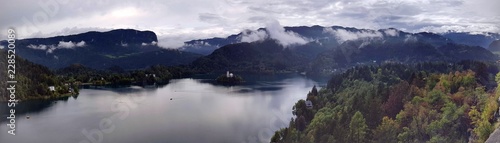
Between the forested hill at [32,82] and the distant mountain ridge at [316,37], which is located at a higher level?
the distant mountain ridge at [316,37]

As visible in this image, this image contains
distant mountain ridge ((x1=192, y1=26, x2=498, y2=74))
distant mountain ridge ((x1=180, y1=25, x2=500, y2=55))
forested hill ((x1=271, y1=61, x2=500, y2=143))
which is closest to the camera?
forested hill ((x1=271, y1=61, x2=500, y2=143))

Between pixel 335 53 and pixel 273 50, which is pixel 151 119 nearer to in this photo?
pixel 335 53

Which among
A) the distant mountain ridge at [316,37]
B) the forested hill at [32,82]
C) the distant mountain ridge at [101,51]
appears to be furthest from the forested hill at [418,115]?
the distant mountain ridge at [101,51]

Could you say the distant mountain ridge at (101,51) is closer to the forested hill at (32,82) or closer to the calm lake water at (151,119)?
the forested hill at (32,82)

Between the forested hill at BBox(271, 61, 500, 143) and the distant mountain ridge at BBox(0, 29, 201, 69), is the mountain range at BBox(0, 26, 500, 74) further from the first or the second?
the forested hill at BBox(271, 61, 500, 143)

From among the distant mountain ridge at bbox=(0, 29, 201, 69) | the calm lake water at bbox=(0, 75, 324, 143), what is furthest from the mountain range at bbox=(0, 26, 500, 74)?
the calm lake water at bbox=(0, 75, 324, 143)

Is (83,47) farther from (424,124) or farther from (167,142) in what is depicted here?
(424,124)

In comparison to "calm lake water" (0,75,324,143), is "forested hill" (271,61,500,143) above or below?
above
